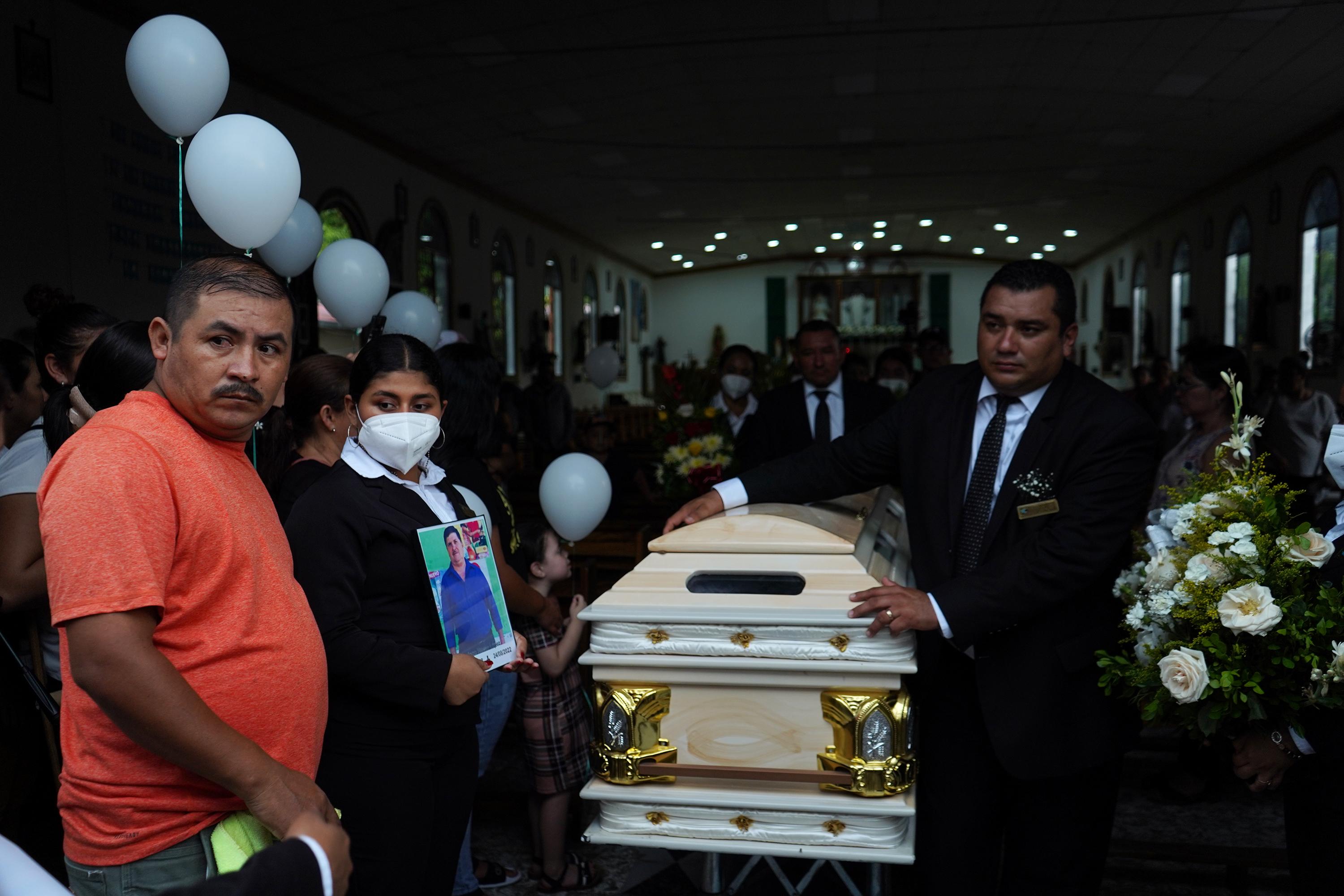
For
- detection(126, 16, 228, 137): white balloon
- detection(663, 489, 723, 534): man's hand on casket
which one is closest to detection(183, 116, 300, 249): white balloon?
detection(126, 16, 228, 137): white balloon

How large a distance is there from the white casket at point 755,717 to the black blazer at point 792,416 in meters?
2.41

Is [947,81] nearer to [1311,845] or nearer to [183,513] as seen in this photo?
[1311,845]

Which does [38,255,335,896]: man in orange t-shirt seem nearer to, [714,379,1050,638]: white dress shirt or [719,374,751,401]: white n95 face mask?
[714,379,1050,638]: white dress shirt

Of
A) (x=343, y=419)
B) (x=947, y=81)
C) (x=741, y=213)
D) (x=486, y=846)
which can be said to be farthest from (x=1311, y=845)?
(x=741, y=213)

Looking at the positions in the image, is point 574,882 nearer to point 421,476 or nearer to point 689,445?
point 421,476

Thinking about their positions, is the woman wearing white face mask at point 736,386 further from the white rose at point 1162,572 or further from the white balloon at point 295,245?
the white rose at point 1162,572

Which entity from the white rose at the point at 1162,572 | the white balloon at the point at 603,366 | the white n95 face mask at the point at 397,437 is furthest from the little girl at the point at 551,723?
the white balloon at the point at 603,366

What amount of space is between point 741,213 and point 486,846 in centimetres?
1424

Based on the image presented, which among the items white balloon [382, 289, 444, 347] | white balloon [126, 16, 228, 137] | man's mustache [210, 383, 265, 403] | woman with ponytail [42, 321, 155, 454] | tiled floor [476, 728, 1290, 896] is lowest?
tiled floor [476, 728, 1290, 896]

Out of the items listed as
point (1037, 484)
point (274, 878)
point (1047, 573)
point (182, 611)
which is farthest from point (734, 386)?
point (274, 878)

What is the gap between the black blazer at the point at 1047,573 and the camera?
1996mm

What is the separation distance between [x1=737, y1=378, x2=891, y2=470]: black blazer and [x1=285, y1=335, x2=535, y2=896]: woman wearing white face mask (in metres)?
2.58

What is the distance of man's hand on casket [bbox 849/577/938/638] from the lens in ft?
5.91

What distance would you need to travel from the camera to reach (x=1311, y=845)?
1831 mm
